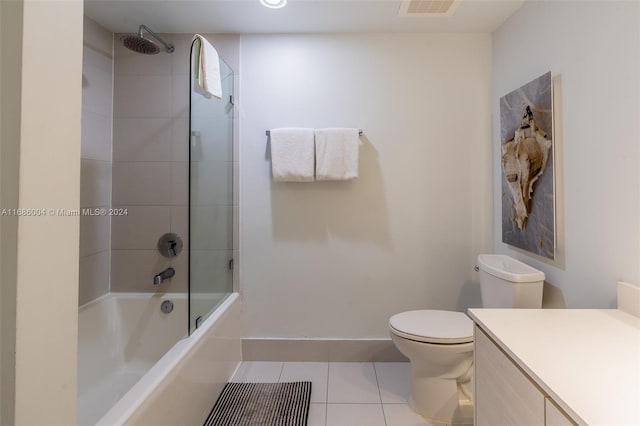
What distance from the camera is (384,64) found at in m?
2.07

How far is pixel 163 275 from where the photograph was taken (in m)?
1.99

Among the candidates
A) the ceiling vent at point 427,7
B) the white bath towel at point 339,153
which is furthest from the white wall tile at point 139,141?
the ceiling vent at point 427,7

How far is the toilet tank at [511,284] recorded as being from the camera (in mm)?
1438

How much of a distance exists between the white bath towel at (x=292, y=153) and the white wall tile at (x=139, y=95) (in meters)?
0.79

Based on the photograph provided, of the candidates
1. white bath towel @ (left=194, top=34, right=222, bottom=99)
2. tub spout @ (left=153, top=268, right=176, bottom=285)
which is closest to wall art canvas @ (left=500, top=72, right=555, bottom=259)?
white bath towel @ (left=194, top=34, right=222, bottom=99)

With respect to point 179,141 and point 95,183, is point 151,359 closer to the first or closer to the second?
point 95,183

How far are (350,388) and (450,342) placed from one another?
0.71 meters

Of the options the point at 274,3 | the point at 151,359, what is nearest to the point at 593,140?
the point at 274,3

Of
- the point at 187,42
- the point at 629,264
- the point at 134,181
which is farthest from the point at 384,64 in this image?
the point at 134,181

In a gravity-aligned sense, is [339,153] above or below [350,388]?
above

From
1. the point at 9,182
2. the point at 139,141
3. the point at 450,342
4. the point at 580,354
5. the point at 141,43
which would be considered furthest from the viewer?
the point at 139,141

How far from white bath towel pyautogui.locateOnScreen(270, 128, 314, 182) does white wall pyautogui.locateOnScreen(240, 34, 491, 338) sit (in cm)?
13

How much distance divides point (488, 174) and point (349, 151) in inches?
36.9

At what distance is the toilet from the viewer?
1454mm
